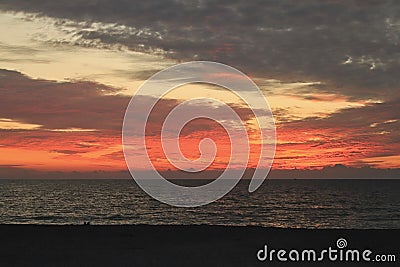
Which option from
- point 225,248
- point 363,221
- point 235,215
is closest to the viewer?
point 225,248

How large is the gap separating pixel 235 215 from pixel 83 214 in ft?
67.3

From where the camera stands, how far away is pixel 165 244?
2592cm

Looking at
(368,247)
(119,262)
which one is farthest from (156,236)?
(368,247)

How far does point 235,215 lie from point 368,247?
1911 inches

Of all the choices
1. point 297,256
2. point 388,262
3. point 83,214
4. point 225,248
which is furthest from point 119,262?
point 83,214

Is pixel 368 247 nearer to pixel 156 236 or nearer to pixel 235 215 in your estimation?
pixel 156 236

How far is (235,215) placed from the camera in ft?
242

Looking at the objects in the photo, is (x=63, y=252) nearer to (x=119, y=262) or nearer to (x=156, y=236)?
(x=119, y=262)

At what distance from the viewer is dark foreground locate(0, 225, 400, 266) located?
21.3 m

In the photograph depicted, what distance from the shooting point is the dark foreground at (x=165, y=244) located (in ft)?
69.9

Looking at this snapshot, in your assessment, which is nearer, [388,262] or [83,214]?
[388,262]

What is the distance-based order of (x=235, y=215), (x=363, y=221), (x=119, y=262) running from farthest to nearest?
(x=235, y=215) → (x=363, y=221) → (x=119, y=262)

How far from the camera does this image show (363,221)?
67625mm

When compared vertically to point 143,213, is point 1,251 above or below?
below
